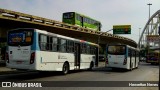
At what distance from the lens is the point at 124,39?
3226 inches

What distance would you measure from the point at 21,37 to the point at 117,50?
13967 mm

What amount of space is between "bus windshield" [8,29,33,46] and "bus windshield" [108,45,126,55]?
13.7m

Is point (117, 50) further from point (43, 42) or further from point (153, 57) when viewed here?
point (153, 57)

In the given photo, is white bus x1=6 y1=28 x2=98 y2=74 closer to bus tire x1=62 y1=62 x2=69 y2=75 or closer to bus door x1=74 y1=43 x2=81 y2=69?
bus tire x1=62 y1=62 x2=69 y2=75

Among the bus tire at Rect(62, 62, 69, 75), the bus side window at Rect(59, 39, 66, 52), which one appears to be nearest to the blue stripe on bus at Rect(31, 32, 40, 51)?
the bus side window at Rect(59, 39, 66, 52)

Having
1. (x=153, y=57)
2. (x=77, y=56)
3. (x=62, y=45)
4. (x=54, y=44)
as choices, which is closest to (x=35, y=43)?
(x=54, y=44)

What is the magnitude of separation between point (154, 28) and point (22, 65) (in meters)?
117

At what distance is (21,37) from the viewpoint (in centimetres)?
1811

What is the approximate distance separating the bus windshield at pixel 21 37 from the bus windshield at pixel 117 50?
45.0ft

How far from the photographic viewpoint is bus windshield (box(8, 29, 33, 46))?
58.2 ft

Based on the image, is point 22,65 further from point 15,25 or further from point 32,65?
point 15,25

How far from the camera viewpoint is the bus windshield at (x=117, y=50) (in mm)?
29891

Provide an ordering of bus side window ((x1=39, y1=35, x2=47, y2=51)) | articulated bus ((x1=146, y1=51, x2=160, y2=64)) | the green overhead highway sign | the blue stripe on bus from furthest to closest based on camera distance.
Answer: the green overhead highway sign → articulated bus ((x1=146, y1=51, x2=160, y2=64)) → bus side window ((x1=39, y1=35, x2=47, y2=51)) → the blue stripe on bus

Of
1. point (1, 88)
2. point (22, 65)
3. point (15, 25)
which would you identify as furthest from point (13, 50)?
point (15, 25)
